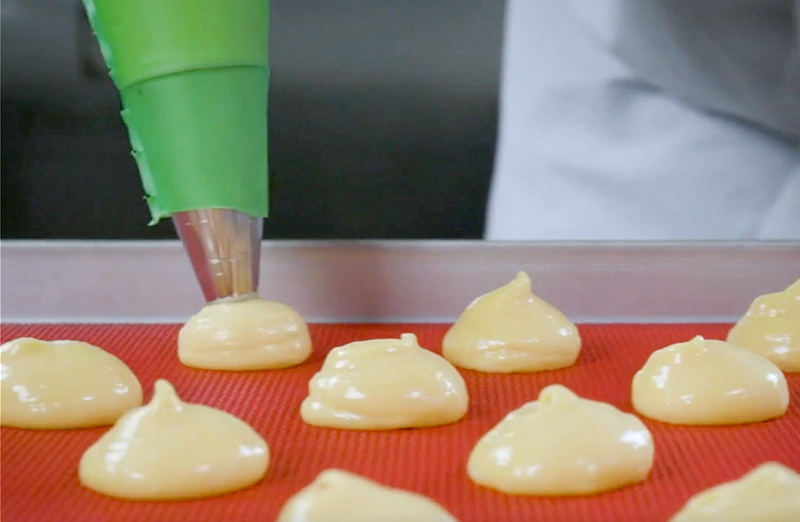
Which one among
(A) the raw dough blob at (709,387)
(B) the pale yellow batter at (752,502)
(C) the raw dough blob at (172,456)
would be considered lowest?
(A) the raw dough blob at (709,387)

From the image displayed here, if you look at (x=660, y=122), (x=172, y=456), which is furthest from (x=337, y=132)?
(x=172, y=456)

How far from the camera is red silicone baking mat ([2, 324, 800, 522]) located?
2.98 ft

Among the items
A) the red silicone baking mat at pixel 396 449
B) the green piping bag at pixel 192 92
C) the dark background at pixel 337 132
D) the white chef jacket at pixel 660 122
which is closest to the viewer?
the red silicone baking mat at pixel 396 449

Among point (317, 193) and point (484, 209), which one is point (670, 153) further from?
point (317, 193)

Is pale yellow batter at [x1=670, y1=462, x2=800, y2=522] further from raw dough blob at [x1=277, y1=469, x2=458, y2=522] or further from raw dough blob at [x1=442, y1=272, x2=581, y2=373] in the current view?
raw dough blob at [x1=442, y1=272, x2=581, y2=373]

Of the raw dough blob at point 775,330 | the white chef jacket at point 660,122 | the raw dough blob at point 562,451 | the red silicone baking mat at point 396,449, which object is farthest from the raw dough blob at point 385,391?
the white chef jacket at point 660,122

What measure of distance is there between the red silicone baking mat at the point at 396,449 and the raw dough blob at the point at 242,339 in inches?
0.6

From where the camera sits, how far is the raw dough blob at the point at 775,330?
1303 mm

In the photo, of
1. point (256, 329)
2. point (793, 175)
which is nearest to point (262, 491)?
point (256, 329)

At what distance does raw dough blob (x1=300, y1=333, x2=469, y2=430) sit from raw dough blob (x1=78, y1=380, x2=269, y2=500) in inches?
5.3

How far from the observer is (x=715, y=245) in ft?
5.08

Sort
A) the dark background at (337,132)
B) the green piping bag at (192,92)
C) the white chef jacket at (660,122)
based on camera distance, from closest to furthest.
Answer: the green piping bag at (192,92), the white chef jacket at (660,122), the dark background at (337,132)

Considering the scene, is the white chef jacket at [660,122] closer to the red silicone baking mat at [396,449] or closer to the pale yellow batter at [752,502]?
the red silicone baking mat at [396,449]

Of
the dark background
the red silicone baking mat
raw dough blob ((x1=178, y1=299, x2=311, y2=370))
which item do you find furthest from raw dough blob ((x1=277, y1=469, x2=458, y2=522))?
the dark background
